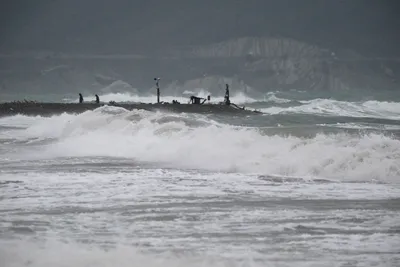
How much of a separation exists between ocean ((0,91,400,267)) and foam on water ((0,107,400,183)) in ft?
0.21

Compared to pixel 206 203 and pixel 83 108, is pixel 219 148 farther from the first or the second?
pixel 83 108

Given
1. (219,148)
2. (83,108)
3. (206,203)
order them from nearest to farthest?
(206,203) < (219,148) < (83,108)

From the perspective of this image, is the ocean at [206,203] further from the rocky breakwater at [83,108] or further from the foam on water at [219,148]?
the rocky breakwater at [83,108]

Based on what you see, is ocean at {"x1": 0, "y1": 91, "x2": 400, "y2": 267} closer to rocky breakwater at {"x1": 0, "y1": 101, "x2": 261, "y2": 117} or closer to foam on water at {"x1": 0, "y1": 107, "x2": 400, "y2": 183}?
foam on water at {"x1": 0, "y1": 107, "x2": 400, "y2": 183}

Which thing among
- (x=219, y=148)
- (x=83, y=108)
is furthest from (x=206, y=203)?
(x=83, y=108)

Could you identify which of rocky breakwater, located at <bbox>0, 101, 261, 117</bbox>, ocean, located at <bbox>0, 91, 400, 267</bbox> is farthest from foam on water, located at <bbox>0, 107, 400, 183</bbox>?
rocky breakwater, located at <bbox>0, 101, 261, 117</bbox>

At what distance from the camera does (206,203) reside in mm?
14227

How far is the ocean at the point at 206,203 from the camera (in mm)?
9969

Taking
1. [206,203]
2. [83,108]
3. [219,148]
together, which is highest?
[83,108]

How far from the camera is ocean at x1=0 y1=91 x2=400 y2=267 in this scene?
9.97 m

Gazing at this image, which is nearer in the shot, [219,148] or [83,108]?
[219,148]

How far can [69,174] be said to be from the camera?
63.2ft

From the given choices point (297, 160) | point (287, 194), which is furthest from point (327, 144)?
point (287, 194)

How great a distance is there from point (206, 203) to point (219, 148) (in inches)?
434
